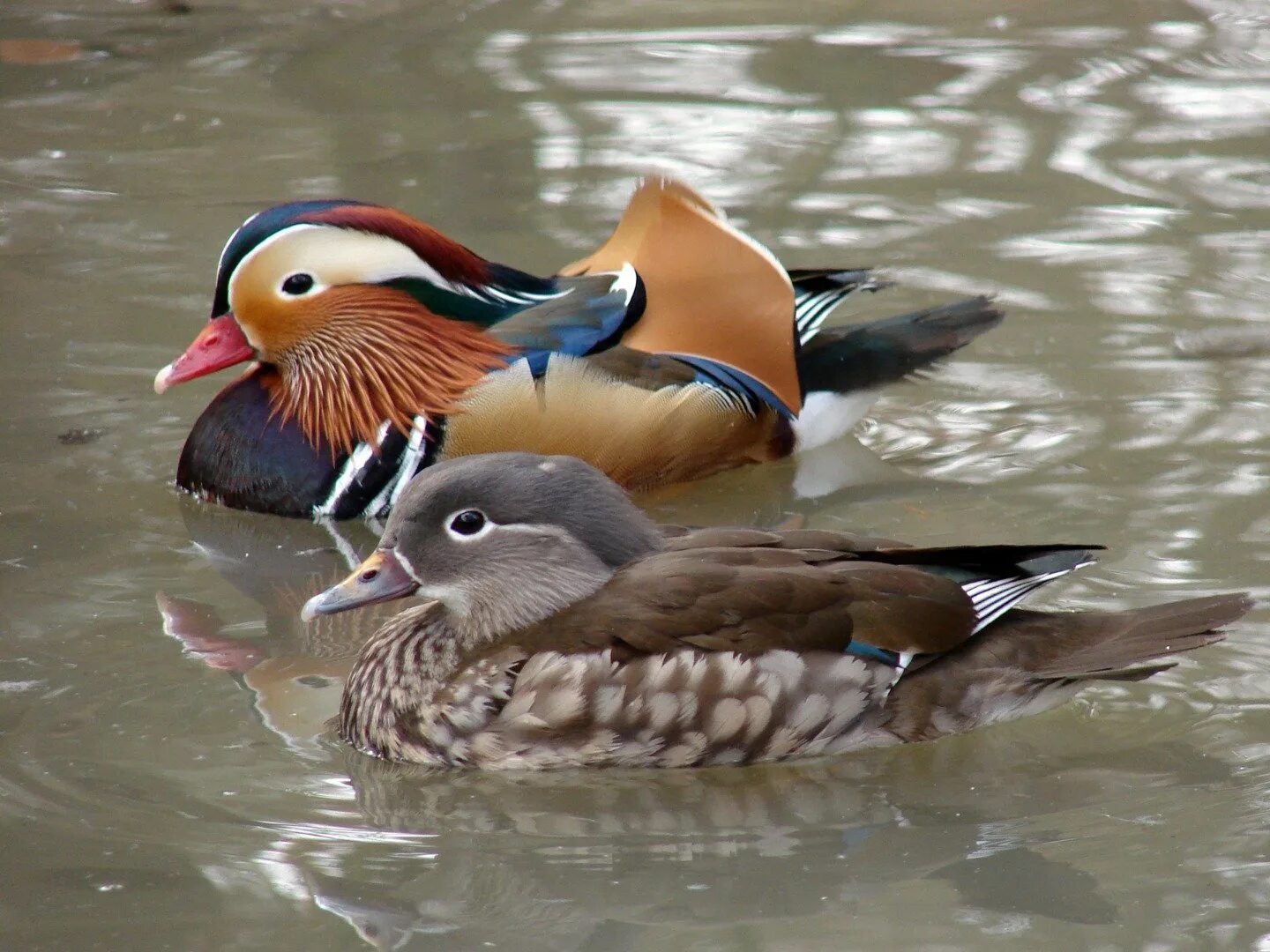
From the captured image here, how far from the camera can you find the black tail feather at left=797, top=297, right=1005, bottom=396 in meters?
5.92

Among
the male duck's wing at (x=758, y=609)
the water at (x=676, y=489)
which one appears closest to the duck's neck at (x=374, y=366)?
the water at (x=676, y=489)

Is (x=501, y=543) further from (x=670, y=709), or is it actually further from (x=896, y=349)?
(x=896, y=349)

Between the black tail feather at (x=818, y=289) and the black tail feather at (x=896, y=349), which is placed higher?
the black tail feather at (x=818, y=289)

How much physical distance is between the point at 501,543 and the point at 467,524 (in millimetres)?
85

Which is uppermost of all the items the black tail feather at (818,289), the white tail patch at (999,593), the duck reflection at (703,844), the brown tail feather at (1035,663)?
the black tail feather at (818,289)

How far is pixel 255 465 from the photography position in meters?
5.61

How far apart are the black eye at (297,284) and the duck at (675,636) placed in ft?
5.31

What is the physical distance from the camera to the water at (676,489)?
3580 millimetres

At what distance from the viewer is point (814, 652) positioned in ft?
13.3

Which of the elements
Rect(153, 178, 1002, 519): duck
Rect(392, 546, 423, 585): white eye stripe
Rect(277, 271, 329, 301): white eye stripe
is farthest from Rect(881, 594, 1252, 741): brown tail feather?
Rect(277, 271, 329, 301): white eye stripe

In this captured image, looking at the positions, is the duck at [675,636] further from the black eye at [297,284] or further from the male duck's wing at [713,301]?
the black eye at [297,284]

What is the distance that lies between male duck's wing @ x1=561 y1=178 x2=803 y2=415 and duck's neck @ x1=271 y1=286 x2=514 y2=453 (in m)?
0.48

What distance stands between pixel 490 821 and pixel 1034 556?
4.16 feet

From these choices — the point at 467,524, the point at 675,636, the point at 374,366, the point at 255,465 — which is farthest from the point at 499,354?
the point at 675,636
